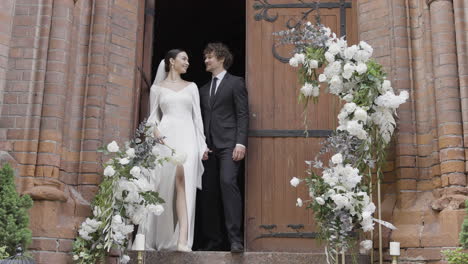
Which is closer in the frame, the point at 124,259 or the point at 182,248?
the point at 124,259

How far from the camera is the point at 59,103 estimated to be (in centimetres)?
605

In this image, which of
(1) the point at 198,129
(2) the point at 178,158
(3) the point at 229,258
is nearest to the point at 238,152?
(1) the point at 198,129

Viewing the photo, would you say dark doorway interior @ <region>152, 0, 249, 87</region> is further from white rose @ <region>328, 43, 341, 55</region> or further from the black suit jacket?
white rose @ <region>328, 43, 341, 55</region>

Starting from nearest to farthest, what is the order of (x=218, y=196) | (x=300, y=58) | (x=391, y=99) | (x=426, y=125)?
(x=391, y=99) < (x=300, y=58) < (x=426, y=125) < (x=218, y=196)

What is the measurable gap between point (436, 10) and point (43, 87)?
3.41 meters

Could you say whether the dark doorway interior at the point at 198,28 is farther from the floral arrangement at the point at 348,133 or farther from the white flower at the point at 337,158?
the white flower at the point at 337,158

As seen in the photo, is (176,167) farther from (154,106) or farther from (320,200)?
(320,200)

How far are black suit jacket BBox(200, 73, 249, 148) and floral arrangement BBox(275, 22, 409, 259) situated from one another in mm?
815

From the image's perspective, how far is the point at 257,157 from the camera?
703 centimetres

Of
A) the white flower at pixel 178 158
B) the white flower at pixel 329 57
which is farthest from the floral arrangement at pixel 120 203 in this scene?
the white flower at pixel 329 57

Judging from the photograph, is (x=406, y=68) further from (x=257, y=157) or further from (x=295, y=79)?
(x=257, y=157)

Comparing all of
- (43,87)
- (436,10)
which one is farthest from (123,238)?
(436,10)

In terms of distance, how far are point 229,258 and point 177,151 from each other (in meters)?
1.09

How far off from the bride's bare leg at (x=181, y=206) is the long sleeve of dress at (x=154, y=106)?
58 centimetres
